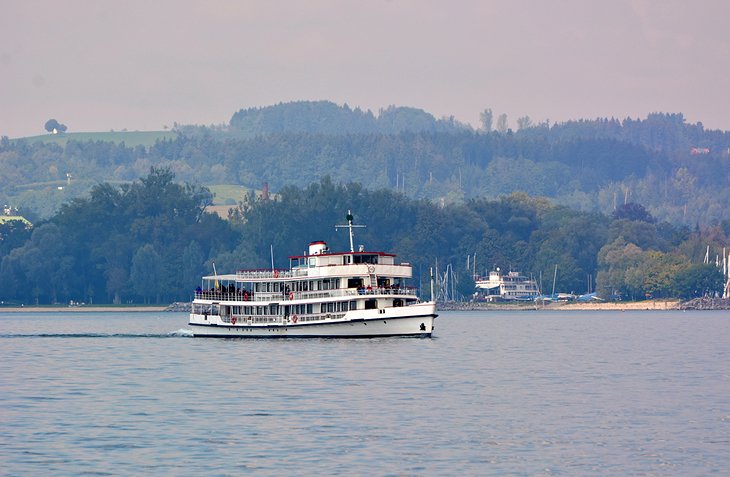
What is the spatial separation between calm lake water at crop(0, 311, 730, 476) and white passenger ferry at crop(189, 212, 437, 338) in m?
2.64

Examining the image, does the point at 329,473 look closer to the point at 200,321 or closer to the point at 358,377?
the point at 358,377

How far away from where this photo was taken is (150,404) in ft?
233

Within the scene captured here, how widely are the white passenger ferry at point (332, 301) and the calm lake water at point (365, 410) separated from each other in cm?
264

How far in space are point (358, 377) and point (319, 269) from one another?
35.0 metres

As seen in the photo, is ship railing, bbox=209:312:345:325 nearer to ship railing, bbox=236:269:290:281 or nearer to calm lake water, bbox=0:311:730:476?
calm lake water, bbox=0:311:730:476

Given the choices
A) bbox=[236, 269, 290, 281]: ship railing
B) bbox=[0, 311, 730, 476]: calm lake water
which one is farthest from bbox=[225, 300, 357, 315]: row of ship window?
bbox=[0, 311, 730, 476]: calm lake water

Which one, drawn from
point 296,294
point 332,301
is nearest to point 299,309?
point 296,294

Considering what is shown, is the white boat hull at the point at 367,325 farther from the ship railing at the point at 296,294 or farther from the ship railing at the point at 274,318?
the ship railing at the point at 296,294

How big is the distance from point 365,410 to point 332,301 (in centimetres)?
5071

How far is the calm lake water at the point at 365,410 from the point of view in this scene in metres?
52.1

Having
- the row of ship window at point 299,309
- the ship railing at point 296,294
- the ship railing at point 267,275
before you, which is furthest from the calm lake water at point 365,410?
the ship railing at point 267,275

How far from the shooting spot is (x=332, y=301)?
4631 inches

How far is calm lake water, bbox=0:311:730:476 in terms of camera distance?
52.1 meters

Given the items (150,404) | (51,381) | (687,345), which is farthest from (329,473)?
(687,345)
